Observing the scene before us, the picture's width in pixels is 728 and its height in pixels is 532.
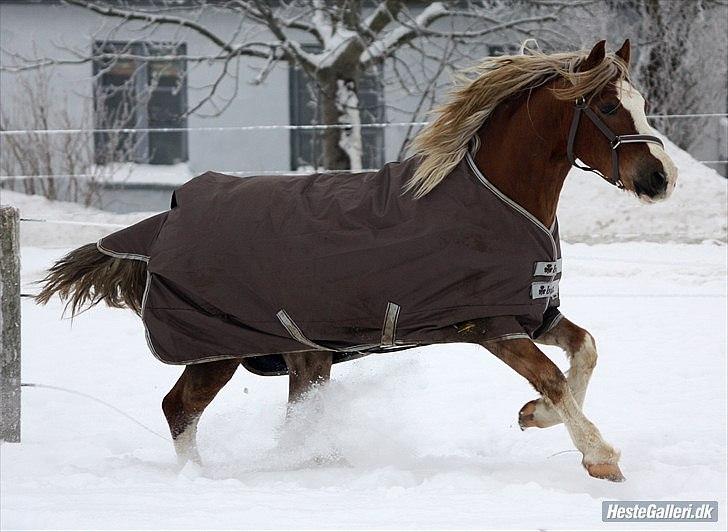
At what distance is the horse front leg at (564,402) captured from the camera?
3934 mm

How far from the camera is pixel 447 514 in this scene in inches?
132

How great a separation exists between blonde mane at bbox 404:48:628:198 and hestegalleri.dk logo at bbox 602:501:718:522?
52.6 inches

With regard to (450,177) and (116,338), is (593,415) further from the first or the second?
(116,338)

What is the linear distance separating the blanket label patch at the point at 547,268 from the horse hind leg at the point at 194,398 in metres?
1.41

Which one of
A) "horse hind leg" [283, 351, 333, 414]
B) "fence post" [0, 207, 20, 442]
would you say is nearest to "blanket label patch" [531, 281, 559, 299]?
"horse hind leg" [283, 351, 333, 414]

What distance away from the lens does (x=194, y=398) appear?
4645 mm

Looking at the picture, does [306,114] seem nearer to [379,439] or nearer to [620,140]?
[379,439]

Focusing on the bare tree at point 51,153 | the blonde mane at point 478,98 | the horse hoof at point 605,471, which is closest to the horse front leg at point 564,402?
the horse hoof at point 605,471

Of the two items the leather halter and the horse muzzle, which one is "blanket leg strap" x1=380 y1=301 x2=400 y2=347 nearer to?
the leather halter

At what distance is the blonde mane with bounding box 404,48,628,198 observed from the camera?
4.04 metres

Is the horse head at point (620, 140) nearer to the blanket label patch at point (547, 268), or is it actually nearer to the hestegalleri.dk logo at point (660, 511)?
the blanket label patch at point (547, 268)

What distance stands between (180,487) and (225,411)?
1640mm

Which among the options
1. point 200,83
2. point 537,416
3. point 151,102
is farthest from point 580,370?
point 151,102

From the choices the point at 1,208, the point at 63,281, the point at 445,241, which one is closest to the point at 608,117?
the point at 445,241
